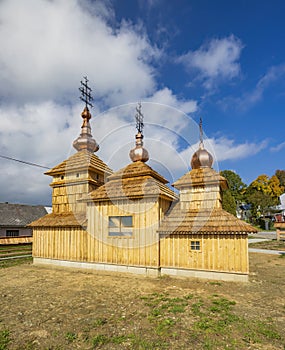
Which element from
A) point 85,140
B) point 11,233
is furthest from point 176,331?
point 11,233

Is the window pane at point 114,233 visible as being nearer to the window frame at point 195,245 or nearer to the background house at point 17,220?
the window frame at point 195,245

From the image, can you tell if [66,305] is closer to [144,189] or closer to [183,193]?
[144,189]

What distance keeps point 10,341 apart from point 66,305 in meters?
2.73

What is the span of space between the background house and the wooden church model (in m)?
13.6

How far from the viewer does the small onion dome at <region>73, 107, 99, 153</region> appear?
20.3 m

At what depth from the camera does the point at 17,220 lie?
112 feet

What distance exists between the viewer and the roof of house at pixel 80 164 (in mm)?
17922

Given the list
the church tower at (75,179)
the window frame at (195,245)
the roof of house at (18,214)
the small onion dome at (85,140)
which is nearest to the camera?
the window frame at (195,245)

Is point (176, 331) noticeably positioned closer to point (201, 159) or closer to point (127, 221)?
point (127, 221)

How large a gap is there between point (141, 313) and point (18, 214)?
33.9 meters

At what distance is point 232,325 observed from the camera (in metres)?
6.97

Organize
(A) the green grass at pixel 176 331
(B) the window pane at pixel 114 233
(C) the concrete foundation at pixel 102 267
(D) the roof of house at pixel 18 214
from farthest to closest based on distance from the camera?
(D) the roof of house at pixel 18 214 → (B) the window pane at pixel 114 233 → (C) the concrete foundation at pixel 102 267 → (A) the green grass at pixel 176 331

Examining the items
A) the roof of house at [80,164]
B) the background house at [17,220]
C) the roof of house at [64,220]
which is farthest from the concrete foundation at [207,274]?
the background house at [17,220]

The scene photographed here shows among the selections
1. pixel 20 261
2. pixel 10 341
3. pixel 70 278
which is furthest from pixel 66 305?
pixel 20 261
